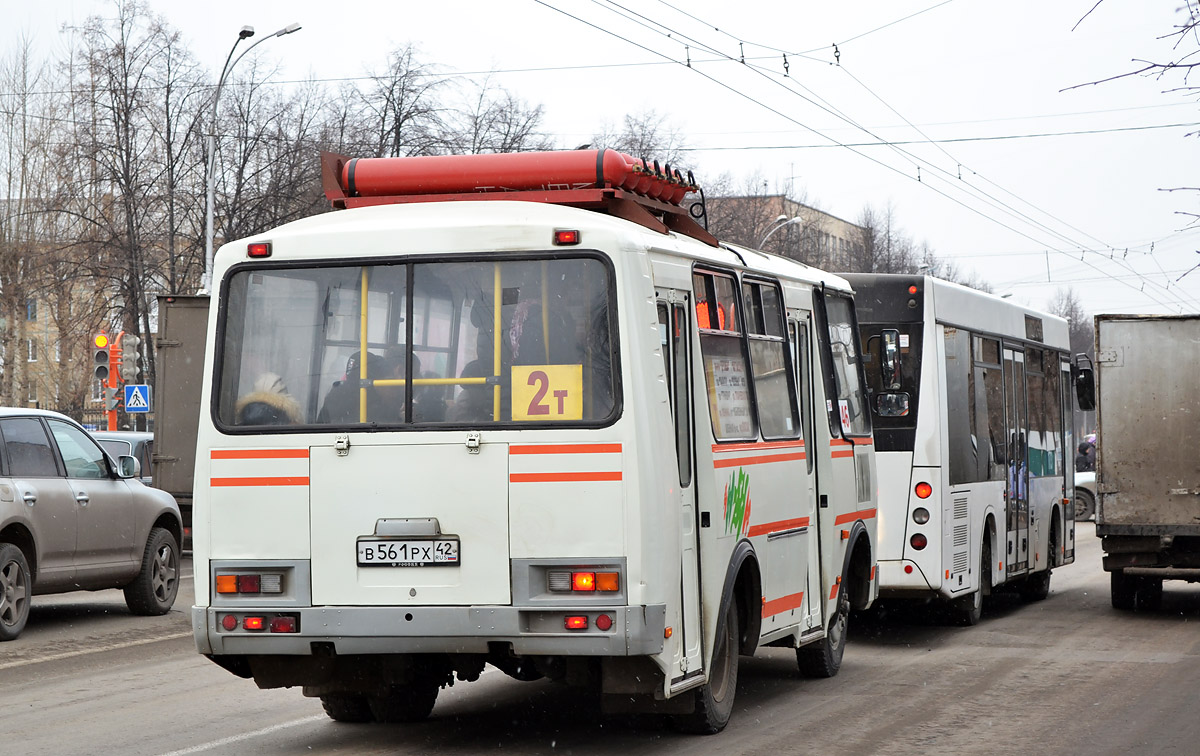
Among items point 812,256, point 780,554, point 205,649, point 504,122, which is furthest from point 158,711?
point 812,256

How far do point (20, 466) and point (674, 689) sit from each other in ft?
24.8

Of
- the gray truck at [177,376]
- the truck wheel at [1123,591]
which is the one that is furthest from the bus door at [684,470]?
the gray truck at [177,376]

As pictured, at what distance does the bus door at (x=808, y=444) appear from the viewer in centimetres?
993

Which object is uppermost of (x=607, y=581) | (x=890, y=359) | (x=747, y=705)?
(x=890, y=359)

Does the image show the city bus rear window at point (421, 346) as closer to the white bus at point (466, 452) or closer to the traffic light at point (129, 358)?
the white bus at point (466, 452)

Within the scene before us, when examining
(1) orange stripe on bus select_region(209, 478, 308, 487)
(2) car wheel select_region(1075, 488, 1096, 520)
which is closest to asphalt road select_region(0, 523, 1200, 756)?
(1) orange stripe on bus select_region(209, 478, 308, 487)

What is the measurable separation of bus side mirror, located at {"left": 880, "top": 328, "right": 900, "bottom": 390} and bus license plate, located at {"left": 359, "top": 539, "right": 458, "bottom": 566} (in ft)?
22.1

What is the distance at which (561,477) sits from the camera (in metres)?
7.23

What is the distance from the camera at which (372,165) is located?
8344 mm

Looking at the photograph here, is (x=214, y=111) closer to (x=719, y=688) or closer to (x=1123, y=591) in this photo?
(x=1123, y=591)

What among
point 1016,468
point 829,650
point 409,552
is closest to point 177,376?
point 1016,468

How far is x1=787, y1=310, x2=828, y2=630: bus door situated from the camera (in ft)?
32.6

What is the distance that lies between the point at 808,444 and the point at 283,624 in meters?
3.95

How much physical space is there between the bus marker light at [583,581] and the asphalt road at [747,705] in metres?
1.22
